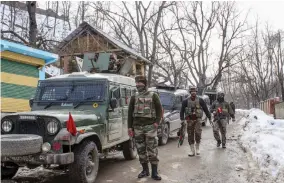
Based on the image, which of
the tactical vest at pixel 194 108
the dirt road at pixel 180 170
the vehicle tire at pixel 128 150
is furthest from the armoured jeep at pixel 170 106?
the vehicle tire at pixel 128 150

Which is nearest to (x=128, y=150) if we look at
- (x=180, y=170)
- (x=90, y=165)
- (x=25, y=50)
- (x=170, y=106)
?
(x=180, y=170)

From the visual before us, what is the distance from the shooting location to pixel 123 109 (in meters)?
7.97

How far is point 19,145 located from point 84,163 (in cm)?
115

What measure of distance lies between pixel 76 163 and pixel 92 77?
7.58 ft

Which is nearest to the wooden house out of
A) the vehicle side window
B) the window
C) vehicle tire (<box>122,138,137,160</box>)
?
the vehicle side window

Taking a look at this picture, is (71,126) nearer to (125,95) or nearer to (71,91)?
(71,91)

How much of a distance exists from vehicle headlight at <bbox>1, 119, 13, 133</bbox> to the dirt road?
91cm

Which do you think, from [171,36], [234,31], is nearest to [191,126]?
[171,36]

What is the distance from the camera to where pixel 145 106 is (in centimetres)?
650

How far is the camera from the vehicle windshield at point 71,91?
6.98 m

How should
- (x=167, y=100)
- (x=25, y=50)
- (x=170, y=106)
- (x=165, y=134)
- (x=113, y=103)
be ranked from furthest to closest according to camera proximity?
(x=25, y=50)
(x=167, y=100)
(x=170, y=106)
(x=165, y=134)
(x=113, y=103)

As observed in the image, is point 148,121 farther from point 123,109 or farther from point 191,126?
point 191,126

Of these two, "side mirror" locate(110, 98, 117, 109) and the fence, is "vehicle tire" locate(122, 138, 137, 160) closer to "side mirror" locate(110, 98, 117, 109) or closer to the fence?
"side mirror" locate(110, 98, 117, 109)

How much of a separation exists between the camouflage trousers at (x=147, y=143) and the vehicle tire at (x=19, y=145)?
2138 millimetres
